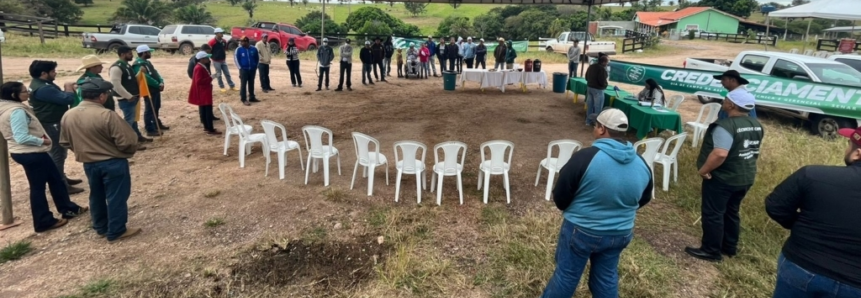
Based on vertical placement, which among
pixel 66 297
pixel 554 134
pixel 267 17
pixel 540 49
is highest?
pixel 267 17

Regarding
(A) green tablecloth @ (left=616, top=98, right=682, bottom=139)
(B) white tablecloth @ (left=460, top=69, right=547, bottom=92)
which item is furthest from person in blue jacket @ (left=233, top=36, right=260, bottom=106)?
(A) green tablecloth @ (left=616, top=98, right=682, bottom=139)

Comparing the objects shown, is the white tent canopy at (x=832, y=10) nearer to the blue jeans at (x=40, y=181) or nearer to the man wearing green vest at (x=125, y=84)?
the man wearing green vest at (x=125, y=84)

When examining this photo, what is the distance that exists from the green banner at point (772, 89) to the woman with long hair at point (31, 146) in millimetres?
11252

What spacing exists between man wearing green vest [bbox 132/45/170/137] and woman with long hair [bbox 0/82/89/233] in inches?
119

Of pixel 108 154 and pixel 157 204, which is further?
pixel 157 204

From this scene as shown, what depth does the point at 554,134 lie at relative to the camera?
321 inches

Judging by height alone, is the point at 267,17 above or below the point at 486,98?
above

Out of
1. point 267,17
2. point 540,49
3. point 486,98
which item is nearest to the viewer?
point 486,98

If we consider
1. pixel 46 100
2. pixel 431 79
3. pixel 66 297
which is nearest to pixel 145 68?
pixel 46 100

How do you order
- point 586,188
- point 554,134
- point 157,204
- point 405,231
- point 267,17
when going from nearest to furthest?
point 586,188 < point 405,231 < point 157,204 < point 554,134 < point 267,17

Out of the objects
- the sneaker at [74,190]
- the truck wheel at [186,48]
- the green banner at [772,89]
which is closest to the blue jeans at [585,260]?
the sneaker at [74,190]

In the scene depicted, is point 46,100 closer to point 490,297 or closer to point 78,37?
point 490,297

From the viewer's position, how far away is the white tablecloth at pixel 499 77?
12727 mm

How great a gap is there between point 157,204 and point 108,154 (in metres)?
1.29
